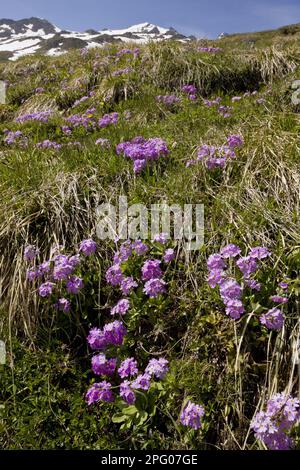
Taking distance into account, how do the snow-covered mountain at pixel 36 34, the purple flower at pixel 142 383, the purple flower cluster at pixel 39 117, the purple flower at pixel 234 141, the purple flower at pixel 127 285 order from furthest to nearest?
the snow-covered mountain at pixel 36 34, the purple flower cluster at pixel 39 117, the purple flower at pixel 234 141, the purple flower at pixel 127 285, the purple flower at pixel 142 383

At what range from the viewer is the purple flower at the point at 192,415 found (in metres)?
2.54

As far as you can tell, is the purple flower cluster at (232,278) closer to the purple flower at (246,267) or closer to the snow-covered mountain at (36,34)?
the purple flower at (246,267)

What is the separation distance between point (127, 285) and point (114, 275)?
0.58ft

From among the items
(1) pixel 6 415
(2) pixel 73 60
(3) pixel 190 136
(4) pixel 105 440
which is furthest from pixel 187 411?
A: (2) pixel 73 60

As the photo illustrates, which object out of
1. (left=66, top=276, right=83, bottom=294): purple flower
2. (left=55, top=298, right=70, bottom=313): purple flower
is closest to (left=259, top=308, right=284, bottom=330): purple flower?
(left=66, top=276, right=83, bottom=294): purple flower

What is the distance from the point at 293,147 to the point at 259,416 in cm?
288

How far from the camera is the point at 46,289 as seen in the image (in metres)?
3.34

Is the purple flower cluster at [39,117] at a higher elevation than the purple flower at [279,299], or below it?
higher

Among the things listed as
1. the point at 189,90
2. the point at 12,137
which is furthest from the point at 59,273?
the point at 189,90

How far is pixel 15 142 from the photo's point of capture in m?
6.12

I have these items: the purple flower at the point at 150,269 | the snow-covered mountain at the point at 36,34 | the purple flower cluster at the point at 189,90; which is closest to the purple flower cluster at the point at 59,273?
the purple flower at the point at 150,269

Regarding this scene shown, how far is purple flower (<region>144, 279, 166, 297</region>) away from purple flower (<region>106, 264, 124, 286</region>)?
29 cm

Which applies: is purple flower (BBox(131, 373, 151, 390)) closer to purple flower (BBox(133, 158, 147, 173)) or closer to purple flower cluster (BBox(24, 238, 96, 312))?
purple flower cluster (BBox(24, 238, 96, 312))

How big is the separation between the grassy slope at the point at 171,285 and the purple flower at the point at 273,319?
0.13m
